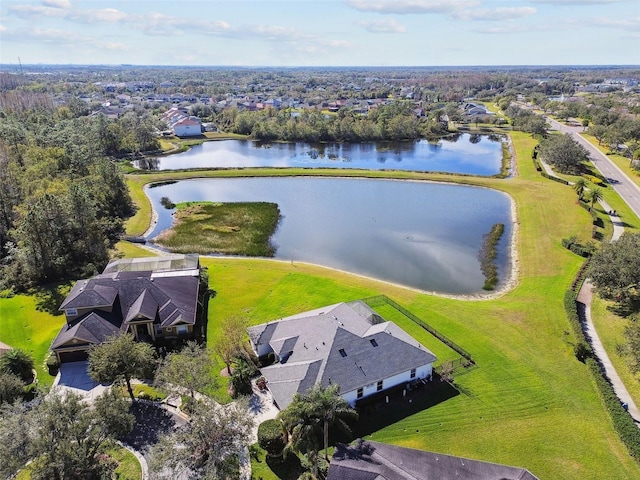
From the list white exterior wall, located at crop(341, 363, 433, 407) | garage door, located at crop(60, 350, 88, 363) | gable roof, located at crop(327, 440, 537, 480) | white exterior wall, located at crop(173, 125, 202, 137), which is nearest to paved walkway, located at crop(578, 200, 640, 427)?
gable roof, located at crop(327, 440, 537, 480)

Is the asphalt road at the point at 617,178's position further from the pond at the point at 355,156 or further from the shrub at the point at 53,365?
the shrub at the point at 53,365

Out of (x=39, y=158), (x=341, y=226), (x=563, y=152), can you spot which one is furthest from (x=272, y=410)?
(x=563, y=152)

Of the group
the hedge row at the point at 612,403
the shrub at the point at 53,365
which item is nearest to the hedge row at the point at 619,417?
the hedge row at the point at 612,403

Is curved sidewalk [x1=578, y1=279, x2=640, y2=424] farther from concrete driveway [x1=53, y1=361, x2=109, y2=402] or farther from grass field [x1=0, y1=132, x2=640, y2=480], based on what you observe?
concrete driveway [x1=53, y1=361, x2=109, y2=402]

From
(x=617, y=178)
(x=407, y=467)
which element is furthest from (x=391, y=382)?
(x=617, y=178)

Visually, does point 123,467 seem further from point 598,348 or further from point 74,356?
point 598,348
